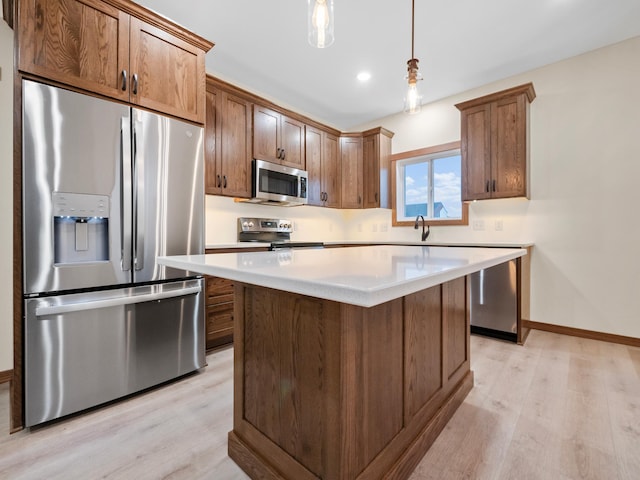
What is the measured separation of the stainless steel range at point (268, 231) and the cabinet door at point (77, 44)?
1.81m

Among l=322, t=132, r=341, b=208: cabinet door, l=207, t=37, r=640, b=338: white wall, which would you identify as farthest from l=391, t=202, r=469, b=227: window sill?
l=322, t=132, r=341, b=208: cabinet door

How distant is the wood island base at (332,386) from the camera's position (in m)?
0.95

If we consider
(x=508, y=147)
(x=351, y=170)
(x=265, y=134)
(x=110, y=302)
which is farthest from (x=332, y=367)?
(x=351, y=170)

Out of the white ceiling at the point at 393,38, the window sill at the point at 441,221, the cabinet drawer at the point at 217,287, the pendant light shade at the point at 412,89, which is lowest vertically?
the cabinet drawer at the point at 217,287

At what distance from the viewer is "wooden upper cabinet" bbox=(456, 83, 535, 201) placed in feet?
9.67

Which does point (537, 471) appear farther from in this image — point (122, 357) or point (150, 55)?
point (150, 55)

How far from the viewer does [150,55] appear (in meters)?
1.92

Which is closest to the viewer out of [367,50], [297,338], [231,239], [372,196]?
[297,338]

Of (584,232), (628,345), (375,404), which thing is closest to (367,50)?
(584,232)

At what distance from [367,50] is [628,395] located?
329cm

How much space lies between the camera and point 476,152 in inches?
126

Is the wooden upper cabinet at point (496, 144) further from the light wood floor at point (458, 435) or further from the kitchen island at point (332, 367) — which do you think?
the kitchen island at point (332, 367)

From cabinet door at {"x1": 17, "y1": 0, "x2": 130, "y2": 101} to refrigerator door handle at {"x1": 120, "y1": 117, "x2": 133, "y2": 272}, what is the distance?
208mm

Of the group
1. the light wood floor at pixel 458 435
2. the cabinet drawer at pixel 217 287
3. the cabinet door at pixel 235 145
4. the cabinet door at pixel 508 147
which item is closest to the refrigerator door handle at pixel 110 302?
the cabinet drawer at pixel 217 287
